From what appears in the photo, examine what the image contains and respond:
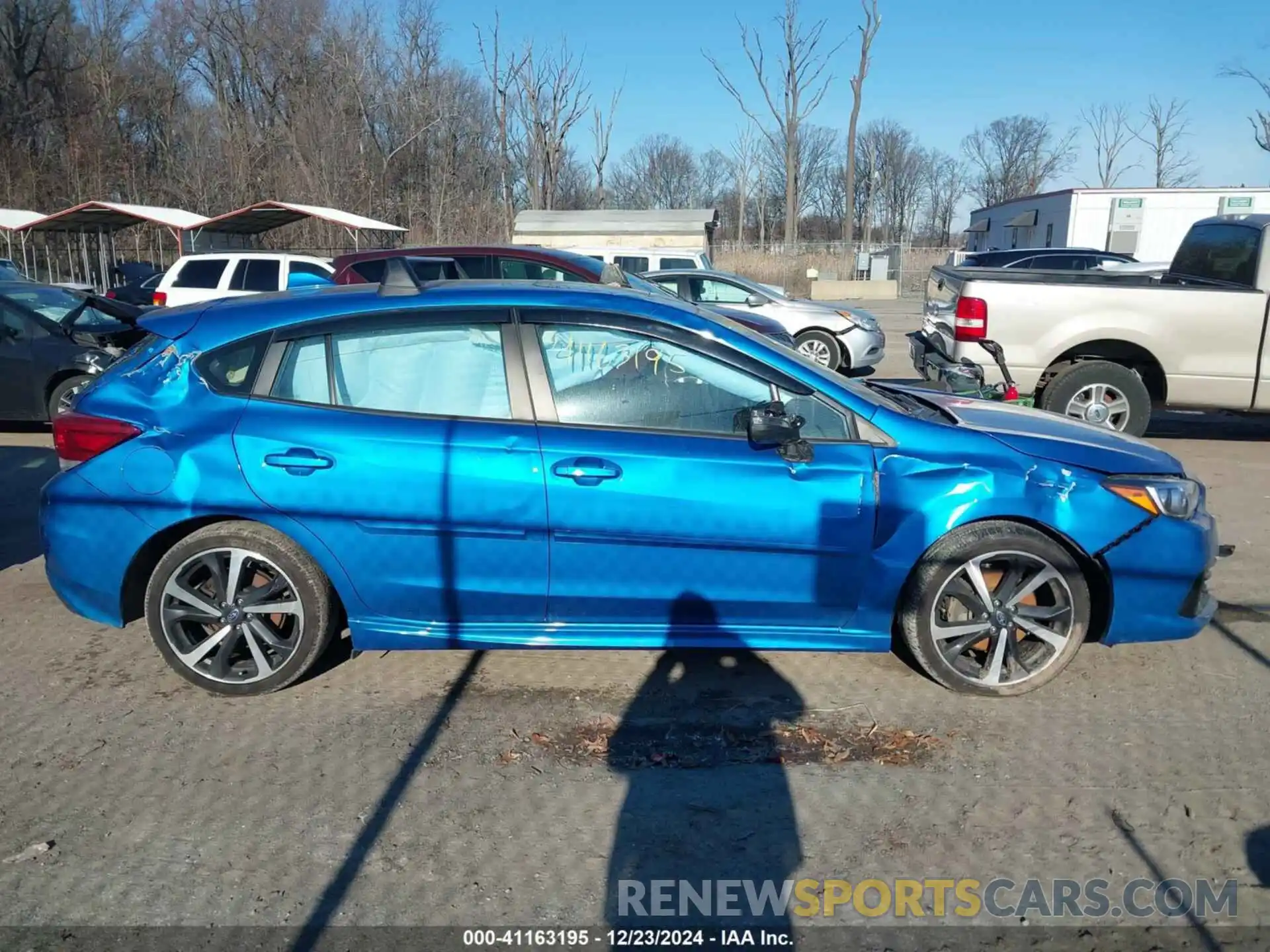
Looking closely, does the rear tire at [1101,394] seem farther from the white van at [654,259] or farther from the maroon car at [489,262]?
the white van at [654,259]

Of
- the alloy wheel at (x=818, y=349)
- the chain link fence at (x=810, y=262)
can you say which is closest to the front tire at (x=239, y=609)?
the alloy wheel at (x=818, y=349)

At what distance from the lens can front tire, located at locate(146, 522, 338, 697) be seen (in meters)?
4.02

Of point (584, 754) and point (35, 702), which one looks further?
point (35, 702)

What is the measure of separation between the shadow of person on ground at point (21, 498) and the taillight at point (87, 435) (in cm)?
118

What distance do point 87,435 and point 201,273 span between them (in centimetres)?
1303

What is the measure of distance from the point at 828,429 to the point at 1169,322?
6.06 m

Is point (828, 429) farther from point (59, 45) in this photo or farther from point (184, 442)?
point (59, 45)

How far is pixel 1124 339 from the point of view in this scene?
28.3 feet

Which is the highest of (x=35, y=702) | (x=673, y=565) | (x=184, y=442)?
(x=184, y=442)

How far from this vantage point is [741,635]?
13.4ft

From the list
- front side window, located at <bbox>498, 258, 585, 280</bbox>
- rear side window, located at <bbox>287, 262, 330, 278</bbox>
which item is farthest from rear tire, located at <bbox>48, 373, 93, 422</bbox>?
rear side window, located at <bbox>287, 262, 330, 278</bbox>

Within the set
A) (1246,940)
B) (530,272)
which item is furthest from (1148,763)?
(530,272)

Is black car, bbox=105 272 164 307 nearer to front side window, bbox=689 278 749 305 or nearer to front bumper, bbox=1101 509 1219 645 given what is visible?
front side window, bbox=689 278 749 305

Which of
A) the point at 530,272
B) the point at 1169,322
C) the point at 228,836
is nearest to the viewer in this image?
the point at 228,836
